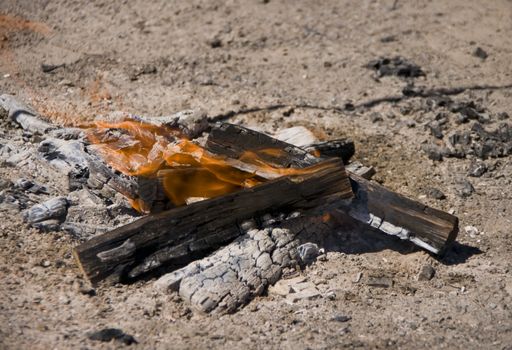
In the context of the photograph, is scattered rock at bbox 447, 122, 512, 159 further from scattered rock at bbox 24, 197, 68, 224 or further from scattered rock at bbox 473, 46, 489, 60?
scattered rock at bbox 24, 197, 68, 224

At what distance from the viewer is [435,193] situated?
237 inches

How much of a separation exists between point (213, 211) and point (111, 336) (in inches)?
41.7

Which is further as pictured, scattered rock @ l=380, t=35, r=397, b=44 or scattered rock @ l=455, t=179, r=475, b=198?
scattered rock @ l=380, t=35, r=397, b=44

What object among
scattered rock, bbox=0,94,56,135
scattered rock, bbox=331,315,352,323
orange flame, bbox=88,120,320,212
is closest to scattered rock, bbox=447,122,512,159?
orange flame, bbox=88,120,320,212

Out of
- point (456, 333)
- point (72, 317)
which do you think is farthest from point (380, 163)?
point (72, 317)

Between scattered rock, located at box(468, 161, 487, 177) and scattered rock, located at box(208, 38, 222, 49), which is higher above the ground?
scattered rock, located at box(208, 38, 222, 49)

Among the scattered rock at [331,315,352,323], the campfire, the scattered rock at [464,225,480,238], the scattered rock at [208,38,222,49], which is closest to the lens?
the scattered rock at [331,315,352,323]

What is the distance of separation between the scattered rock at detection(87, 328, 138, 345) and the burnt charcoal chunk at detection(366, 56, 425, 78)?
4550mm

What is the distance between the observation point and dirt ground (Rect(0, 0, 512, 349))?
439 cm

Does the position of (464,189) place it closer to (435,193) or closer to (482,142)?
(435,193)

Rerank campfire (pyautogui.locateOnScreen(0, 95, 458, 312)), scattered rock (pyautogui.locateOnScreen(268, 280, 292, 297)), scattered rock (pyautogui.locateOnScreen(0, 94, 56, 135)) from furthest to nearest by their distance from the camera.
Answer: scattered rock (pyautogui.locateOnScreen(0, 94, 56, 135))
scattered rock (pyautogui.locateOnScreen(268, 280, 292, 297))
campfire (pyautogui.locateOnScreen(0, 95, 458, 312))

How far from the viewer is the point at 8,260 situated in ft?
15.6

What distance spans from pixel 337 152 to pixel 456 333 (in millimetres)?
1915

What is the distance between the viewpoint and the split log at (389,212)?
5.08 metres
